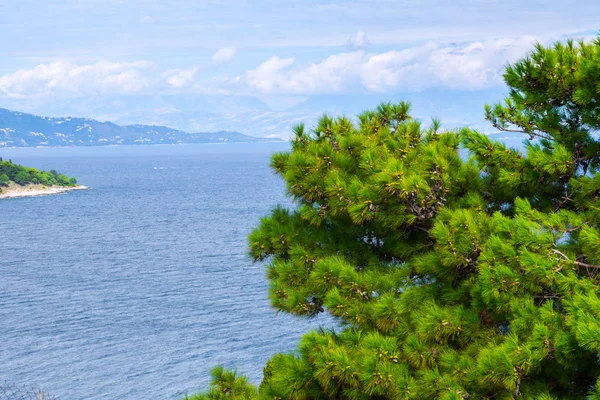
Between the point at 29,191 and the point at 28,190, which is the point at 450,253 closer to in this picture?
the point at 29,191

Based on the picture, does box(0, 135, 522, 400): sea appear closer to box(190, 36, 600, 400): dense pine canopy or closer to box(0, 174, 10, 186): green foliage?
box(190, 36, 600, 400): dense pine canopy

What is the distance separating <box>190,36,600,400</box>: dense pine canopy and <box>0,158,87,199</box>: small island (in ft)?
514

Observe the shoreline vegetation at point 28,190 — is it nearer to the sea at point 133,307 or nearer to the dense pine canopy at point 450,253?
the sea at point 133,307

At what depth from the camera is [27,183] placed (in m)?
165

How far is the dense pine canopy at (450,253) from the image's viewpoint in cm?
952

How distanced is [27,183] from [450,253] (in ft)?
553

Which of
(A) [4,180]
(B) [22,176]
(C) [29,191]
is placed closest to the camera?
(C) [29,191]

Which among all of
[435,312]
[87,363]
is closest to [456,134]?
[435,312]

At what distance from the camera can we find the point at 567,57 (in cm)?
1183

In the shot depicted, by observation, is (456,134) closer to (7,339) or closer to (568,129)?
(568,129)

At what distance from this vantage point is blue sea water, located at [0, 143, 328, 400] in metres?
44.0

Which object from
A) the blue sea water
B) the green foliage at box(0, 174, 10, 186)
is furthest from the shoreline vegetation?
the blue sea water

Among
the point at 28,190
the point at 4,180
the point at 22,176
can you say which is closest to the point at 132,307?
the point at 28,190

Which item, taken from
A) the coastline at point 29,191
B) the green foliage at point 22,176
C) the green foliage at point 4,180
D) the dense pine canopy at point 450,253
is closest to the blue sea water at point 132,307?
the dense pine canopy at point 450,253
